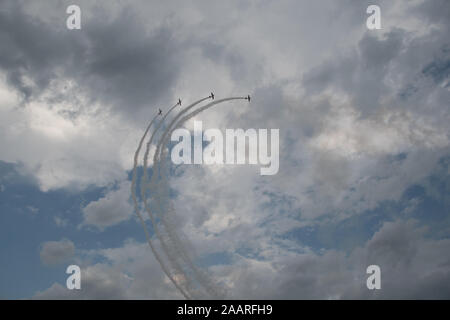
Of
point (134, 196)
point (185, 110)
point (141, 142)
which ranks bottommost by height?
point (134, 196)
